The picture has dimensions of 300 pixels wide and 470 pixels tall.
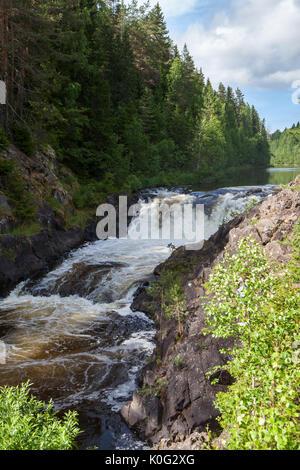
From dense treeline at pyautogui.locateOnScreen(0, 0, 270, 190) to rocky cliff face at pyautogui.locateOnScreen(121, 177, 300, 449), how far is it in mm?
13726

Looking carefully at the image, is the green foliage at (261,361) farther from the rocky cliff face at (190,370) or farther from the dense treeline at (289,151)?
the dense treeline at (289,151)

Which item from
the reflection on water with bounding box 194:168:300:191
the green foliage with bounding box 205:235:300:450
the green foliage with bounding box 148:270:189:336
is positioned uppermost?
the reflection on water with bounding box 194:168:300:191

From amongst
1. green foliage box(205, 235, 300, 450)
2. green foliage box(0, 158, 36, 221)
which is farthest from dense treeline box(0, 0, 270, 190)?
green foliage box(205, 235, 300, 450)

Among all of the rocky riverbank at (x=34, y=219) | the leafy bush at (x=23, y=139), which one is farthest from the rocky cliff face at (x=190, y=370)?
the leafy bush at (x=23, y=139)

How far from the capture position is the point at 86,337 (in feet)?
32.1

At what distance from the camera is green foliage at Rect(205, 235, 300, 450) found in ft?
9.54

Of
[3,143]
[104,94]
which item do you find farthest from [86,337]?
[104,94]

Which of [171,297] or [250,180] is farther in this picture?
[250,180]

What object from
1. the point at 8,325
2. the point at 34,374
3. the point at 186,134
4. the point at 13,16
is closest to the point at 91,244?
the point at 8,325

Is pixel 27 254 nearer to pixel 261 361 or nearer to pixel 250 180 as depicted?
pixel 261 361

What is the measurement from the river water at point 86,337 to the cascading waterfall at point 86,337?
22 mm

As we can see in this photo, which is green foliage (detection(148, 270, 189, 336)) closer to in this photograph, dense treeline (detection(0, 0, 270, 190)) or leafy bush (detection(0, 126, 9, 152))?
leafy bush (detection(0, 126, 9, 152))
